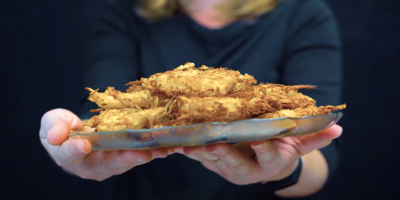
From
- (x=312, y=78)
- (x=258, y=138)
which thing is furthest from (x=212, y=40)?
(x=258, y=138)

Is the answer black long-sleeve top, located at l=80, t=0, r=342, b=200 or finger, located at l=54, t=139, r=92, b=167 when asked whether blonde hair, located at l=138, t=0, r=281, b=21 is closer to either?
black long-sleeve top, located at l=80, t=0, r=342, b=200

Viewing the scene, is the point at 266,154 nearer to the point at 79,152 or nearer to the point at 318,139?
the point at 318,139

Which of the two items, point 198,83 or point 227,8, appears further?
point 227,8

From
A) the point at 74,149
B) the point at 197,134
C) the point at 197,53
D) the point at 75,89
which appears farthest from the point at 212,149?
the point at 75,89

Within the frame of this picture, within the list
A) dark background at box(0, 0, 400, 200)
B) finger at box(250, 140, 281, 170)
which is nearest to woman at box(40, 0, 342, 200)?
dark background at box(0, 0, 400, 200)

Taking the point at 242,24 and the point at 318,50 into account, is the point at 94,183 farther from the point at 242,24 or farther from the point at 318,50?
the point at 318,50
